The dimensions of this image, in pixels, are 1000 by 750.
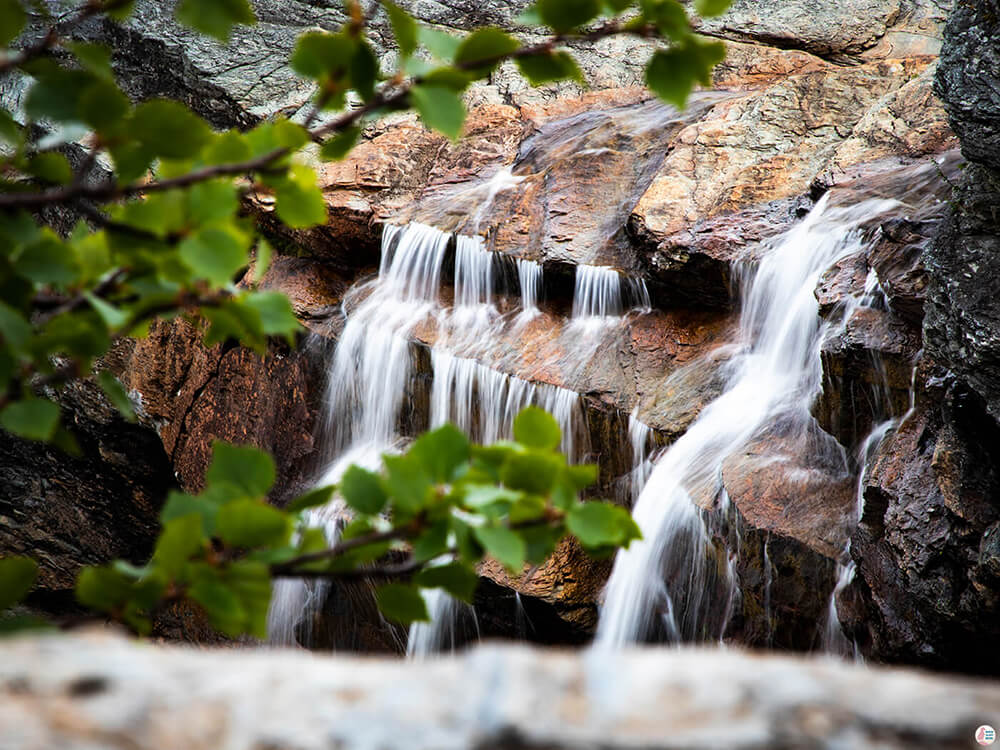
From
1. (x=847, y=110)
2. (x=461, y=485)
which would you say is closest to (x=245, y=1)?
(x=461, y=485)

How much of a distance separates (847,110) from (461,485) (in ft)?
23.9

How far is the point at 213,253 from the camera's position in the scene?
1144 millimetres

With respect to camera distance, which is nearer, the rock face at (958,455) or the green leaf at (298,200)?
the green leaf at (298,200)

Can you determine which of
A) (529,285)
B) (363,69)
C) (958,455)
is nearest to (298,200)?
(363,69)

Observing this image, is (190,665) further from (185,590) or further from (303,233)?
(303,233)

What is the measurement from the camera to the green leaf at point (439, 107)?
1151 millimetres

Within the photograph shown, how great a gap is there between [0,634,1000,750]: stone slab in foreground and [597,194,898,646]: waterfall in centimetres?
407

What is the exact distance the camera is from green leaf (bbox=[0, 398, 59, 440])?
1084 millimetres

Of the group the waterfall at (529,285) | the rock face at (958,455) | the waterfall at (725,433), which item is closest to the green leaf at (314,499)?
the rock face at (958,455)

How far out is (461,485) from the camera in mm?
1119

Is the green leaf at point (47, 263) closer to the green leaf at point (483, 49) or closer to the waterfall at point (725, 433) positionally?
the green leaf at point (483, 49)

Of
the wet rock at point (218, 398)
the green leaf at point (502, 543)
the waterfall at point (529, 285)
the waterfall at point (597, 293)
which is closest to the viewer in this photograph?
the green leaf at point (502, 543)

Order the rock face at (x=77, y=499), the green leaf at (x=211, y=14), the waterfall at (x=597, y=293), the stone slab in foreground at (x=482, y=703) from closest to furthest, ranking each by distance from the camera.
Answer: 1. the stone slab in foreground at (x=482, y=703)
2. the green leaf at (x=211, y=14)
3. the waterfall at (x=597, y=293)
4. the rock face at (x=77, y=499)

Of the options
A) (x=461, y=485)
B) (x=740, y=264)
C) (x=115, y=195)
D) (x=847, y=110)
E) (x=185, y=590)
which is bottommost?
(x=185, y=590)
